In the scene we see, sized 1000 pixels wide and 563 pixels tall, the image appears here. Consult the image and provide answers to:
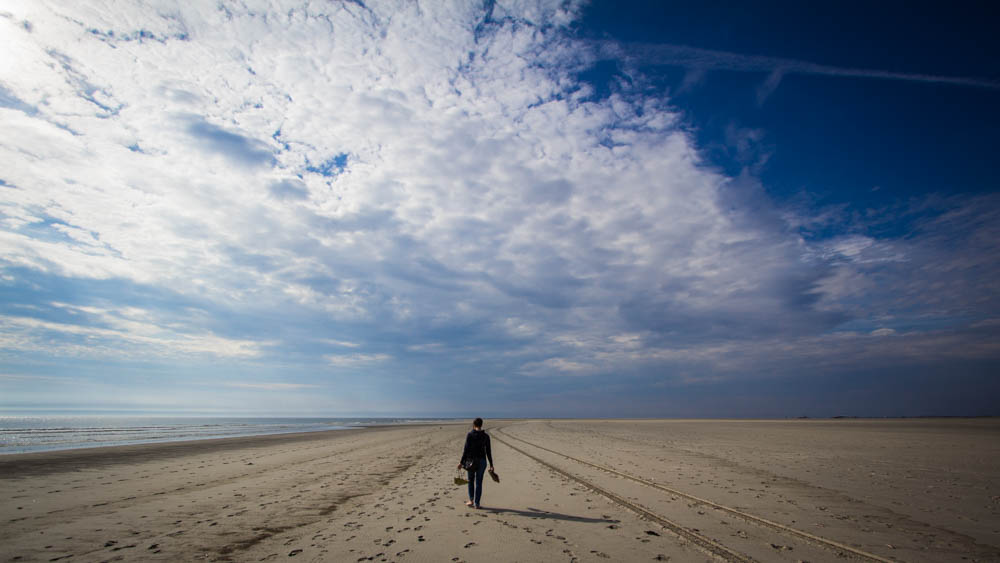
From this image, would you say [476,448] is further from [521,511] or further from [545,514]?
[545,514]

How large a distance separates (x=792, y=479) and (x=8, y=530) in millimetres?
23378

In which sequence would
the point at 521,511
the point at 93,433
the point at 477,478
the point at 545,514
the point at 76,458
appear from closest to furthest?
the point at 545,514, the point at 521,511, the point at 477,478, the point at 76,458, the point at 93,433

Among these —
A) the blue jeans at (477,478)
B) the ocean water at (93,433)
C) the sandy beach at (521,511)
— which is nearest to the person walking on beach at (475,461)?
the blue jeans at (477,478)

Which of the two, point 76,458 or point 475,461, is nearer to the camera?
point 475,461

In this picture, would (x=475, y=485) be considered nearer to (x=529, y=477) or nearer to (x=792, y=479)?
(x=529, y=477)

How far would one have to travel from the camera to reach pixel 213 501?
12562 mm

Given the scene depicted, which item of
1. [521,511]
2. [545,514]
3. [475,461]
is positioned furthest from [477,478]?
[545,514]

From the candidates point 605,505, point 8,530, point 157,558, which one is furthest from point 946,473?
point 8,530

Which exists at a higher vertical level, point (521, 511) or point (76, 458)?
point (76, 458)

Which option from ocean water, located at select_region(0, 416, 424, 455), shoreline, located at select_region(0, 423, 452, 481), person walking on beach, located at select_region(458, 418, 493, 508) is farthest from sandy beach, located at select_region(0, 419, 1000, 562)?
ocean water, located at select_region(0, 416, 424, 455)

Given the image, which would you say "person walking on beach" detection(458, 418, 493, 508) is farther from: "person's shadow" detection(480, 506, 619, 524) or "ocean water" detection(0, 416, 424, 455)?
"ocean water" detection(0, 416, 424, 455)

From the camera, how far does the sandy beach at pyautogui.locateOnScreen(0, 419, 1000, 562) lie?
7.92 m

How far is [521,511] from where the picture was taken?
10.9 metres

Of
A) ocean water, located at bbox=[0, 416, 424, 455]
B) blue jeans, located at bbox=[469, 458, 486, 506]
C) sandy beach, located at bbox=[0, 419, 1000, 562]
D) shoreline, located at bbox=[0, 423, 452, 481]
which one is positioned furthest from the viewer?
ocean water, located at bbox=[0, 416, 424, 455]
